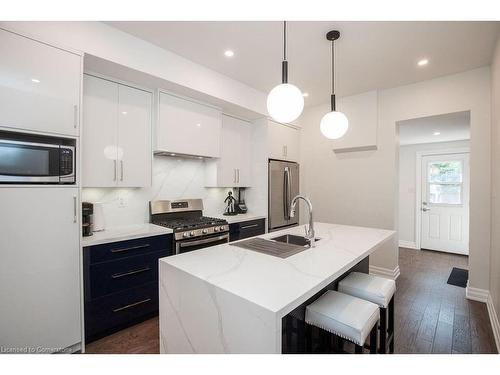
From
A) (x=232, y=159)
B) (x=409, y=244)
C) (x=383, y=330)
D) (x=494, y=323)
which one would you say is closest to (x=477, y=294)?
(x=494, y=323)

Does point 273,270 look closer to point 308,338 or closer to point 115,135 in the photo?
point 308,338

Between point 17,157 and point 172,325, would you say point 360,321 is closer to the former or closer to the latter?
point 172,325

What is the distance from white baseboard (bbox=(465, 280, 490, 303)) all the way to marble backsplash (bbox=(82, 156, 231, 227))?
10.4ft

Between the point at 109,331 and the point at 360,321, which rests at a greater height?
the point at 360,321

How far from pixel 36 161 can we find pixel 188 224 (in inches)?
54.9

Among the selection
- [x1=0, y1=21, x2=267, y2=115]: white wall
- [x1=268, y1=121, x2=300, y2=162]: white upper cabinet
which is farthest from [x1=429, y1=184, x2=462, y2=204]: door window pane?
[x1=0, y1=21, x2=267, y2=115]: white wall

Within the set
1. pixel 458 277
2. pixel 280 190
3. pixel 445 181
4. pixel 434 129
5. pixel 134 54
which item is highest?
pixel 134 54

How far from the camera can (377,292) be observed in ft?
5.25

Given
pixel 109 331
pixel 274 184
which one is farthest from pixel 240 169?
pixel 109 331

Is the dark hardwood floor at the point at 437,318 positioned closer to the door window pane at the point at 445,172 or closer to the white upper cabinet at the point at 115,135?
the door window pane at the point at 445,172

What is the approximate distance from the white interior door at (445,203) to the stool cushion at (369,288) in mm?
4425

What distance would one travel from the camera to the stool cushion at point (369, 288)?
159 cm

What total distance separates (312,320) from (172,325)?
80 cm

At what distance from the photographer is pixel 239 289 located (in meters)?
1.04
